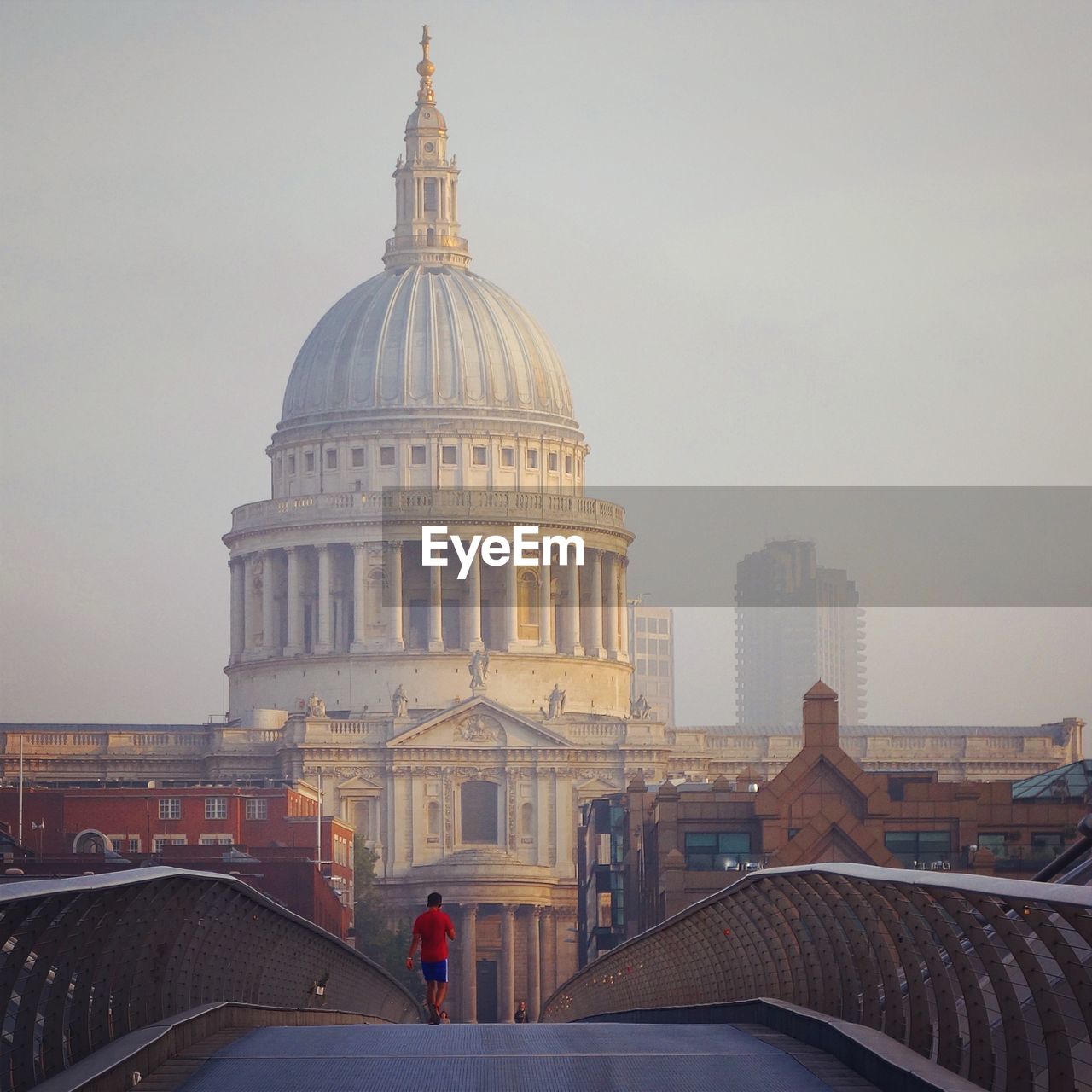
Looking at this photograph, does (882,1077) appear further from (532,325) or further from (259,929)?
(532,325)

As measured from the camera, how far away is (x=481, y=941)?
15175 cm

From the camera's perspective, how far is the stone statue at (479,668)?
541 feet

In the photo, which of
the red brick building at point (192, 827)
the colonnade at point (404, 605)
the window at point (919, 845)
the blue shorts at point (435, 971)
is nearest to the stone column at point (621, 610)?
the colonnade at point (404, 605)

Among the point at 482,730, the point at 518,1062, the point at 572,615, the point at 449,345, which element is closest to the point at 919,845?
the point at 518,1062

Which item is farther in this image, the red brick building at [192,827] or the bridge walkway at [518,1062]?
the red brick building at [192,827]

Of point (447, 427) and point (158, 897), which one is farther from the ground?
point (447, 427)

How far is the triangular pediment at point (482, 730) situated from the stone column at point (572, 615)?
13.9m

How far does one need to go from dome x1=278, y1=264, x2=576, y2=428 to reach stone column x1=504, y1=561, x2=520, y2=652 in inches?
428

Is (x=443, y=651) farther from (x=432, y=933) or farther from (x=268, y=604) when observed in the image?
(x=432, y=933)

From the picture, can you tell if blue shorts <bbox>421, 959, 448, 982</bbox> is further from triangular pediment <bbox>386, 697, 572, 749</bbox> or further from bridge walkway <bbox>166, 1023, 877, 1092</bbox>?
triangular pediment <bbox>386, 697, 572, 749</bbox>

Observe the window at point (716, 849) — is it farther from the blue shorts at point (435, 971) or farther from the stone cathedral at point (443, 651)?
the blue shorts at point (435, 971)

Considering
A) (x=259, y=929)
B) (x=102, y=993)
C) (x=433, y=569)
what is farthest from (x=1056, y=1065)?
(x=433, y=569)

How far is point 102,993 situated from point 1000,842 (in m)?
69.8

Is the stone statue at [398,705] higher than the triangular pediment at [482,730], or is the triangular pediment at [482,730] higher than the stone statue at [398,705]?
the stone statue at [398,705]
